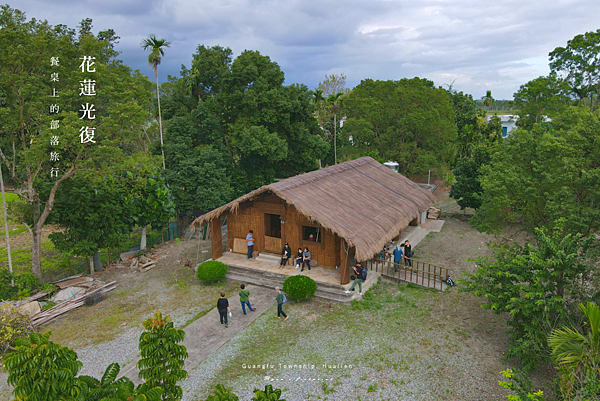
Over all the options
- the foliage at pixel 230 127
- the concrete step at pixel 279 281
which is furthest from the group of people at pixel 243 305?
the foliage at pixel 230 127

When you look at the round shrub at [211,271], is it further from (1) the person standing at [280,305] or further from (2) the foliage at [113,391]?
(2) the foliage at [113,391]

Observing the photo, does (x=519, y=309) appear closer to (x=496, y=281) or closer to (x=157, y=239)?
(x=496, y=281)

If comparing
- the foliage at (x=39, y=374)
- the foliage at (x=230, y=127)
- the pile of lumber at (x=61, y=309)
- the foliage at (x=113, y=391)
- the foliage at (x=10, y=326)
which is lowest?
the pile of lumber at (x=61, y=309)

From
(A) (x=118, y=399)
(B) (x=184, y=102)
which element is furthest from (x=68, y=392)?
(B) (x=184, y=102)

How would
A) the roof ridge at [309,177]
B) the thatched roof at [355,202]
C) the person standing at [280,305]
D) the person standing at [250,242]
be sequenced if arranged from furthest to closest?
1. the person standing at [250,242]
2. the roof ridge at [309,177]
3. the thatched roof at [355,202]
4. the person standing at [280,305]

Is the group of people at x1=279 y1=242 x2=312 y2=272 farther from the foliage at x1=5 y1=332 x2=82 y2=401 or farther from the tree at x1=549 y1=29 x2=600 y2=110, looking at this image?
the tree at x1=549 y1=29 x2=600 y2=110

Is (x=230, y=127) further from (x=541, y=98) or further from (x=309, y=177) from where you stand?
(x=541, y=98)

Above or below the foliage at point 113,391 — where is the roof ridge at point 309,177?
above
